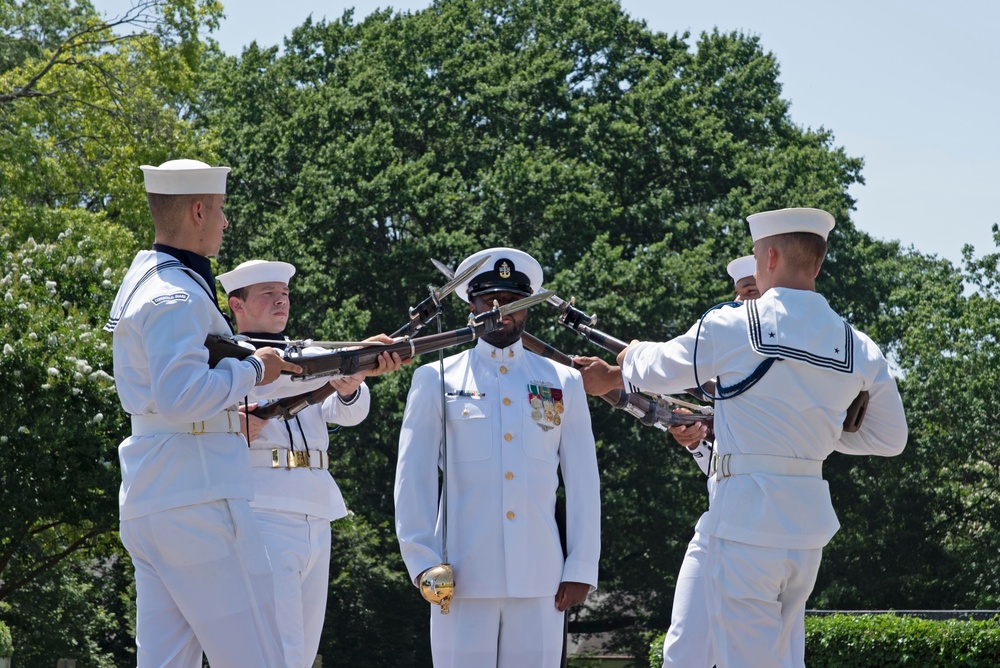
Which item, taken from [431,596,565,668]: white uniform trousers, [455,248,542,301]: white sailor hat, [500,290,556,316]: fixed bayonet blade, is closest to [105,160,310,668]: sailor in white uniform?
[431,596,565,668]: white uniform trousers

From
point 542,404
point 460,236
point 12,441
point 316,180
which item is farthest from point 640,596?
point 542,404

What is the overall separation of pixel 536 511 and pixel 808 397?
1368 millimetres

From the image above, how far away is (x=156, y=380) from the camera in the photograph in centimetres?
486

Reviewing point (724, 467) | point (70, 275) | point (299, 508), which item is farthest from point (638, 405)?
point (70, 275)

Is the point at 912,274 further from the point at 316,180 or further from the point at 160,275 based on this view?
the point at 160,275

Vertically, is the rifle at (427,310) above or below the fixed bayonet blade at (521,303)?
above

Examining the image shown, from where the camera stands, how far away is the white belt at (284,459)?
776 centimetres

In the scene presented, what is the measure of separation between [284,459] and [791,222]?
335 cm

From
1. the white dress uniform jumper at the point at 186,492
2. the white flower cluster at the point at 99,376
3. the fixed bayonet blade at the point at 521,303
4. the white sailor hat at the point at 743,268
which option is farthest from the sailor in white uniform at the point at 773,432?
the white flower cluster at the point at 99,376

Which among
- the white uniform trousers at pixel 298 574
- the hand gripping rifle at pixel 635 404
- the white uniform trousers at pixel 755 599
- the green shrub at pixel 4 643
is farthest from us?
the green shrub at pixel 4 643

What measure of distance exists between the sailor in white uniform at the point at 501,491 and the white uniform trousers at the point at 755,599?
2.50 ft

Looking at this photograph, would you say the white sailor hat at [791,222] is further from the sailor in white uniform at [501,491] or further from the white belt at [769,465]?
the sailor in white uniform at [501,491]

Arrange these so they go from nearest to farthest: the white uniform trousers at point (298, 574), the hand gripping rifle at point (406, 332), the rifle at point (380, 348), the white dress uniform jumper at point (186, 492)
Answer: the white dress uniform jumper at point (186, 492) → the rifle at point (380, 348) → the hand gripping rifle at point (406, 332) → the white uniform trousers at point (298, 574)

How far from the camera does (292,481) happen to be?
7.79 meters
